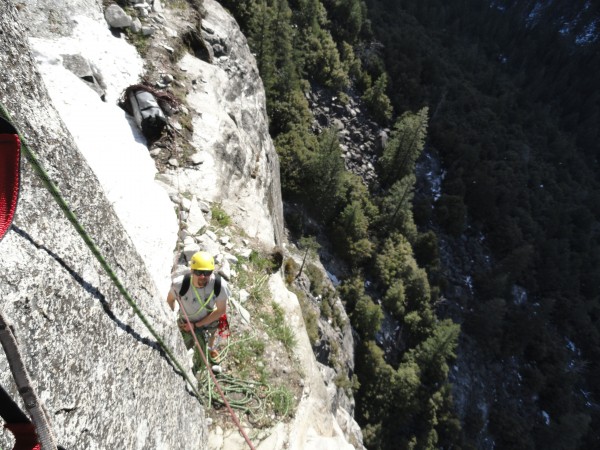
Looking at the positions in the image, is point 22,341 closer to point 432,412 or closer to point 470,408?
point 432,412

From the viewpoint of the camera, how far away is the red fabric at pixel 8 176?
2232 mm

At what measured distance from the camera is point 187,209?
29.2 feet

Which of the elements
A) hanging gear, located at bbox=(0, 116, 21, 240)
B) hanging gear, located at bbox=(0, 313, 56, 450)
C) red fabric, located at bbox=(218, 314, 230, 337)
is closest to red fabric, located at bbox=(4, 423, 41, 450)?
hanging gear, located at bbox=(0, 313, 56, 450)

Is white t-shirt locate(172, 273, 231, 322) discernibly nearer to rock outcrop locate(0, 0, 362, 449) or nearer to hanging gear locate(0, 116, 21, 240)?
rock outcrop locate(0, 0, 362, 449)

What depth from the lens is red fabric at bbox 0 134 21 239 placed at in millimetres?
2232

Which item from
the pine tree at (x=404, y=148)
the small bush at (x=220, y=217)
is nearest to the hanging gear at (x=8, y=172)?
the small bush at (x=220, y=217)

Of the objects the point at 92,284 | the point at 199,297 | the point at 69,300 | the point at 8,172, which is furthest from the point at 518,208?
the point at 8,172

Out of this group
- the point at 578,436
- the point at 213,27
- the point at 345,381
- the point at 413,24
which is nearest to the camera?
the point at 213,27

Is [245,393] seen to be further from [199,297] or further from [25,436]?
[25,436]

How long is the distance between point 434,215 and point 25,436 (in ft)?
202

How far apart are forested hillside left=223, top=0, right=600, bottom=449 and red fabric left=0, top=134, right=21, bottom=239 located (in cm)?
3791

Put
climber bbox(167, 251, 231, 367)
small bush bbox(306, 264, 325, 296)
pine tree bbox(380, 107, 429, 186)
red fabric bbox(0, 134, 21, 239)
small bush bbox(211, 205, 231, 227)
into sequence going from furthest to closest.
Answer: pine tree bbox(380, 107, 429, 186)
small bush bbox(306, 264, 325, 296)
small bush bbox(211, 205, 231, 227)
climber bbox(167, 251, 231, 367)
red fabric bbox(0, 134, 21, 239)

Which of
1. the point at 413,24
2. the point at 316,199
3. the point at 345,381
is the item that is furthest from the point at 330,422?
the point at 413,24

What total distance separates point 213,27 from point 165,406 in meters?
17.0
